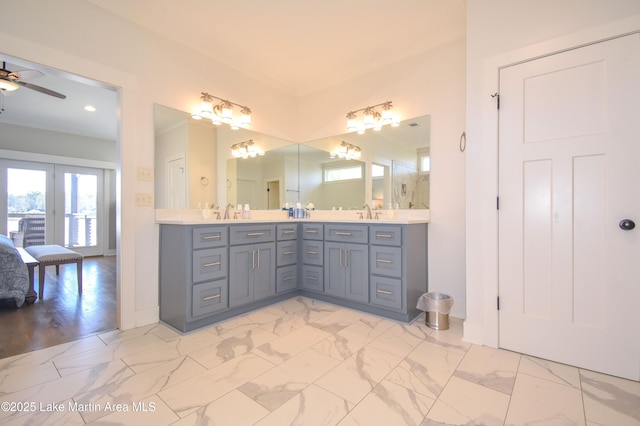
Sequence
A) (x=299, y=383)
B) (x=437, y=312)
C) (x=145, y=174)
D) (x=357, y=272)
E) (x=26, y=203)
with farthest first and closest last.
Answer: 1. (x=26, y=203)
2. (x=357, y=272)
3. (x=145, y=174)
4. (x=437, y=312)
5. (x=299, y=383)

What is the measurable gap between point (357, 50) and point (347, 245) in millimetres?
2000

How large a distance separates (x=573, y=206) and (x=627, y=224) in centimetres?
25

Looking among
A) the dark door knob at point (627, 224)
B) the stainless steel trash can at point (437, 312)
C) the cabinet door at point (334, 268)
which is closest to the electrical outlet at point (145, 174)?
the cabinet door at point (334, 268)

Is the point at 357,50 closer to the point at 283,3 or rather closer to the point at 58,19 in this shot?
the point at 283,3

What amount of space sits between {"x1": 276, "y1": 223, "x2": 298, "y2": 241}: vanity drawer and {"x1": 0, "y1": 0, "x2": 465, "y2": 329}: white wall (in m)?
1.14

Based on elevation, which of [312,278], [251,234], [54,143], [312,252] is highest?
[54,143]

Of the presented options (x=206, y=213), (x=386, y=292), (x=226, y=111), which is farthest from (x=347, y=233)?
(x=226, y=111)

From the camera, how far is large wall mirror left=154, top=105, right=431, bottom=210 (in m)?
2.73

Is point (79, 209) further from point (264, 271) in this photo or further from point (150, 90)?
point (264, 271)

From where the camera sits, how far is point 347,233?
2.84m

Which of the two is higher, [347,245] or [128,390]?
[347,245]

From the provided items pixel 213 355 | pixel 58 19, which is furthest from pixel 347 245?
pixel 58 19

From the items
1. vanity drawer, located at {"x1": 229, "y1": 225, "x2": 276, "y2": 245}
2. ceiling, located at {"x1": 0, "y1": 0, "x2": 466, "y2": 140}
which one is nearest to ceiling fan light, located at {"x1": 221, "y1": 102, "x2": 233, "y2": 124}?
ceiling, located at {"x1": 0, "y1": 0, "x2": 466, "y2": 140}

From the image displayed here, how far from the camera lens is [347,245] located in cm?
284
